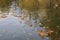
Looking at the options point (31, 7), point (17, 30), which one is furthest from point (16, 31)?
point (31, 7)

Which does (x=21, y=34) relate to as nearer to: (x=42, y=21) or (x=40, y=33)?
(x=40, y=33)

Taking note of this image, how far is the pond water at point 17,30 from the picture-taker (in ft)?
22.8

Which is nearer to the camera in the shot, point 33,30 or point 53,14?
point 33,30

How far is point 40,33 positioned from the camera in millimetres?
7367

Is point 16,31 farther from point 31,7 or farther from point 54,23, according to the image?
point 31,7

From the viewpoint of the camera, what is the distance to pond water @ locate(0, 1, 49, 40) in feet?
22.8

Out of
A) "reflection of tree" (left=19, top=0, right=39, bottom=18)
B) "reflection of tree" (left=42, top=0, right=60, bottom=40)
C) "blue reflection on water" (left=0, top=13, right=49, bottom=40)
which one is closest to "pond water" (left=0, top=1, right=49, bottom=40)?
"blue reflection on water" (left=0, top=13, right=49, bottom=40)

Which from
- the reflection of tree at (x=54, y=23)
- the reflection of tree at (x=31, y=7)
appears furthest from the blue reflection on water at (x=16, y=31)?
the reflection of tree at (x=31, y=7)

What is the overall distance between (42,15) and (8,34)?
3202 mm

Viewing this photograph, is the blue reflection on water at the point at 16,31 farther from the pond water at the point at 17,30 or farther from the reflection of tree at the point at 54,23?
the reflection of tree at the point at 54,23

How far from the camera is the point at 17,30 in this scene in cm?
773

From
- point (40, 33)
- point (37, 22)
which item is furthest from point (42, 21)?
point (40, 33)

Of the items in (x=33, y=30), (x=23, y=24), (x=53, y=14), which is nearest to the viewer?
(x=33, y=30)

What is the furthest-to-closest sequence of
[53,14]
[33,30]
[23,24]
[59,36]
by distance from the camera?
[53,14], [23,24], [33,30], [59,36]
